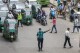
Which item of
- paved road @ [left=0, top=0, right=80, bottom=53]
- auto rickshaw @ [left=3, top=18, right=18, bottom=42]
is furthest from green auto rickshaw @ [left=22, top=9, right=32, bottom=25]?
auto rickshaw @ [left=3, top=18, right=18, bottom=42]

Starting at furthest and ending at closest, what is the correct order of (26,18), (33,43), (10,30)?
(26,18), (10,30), (33,43)

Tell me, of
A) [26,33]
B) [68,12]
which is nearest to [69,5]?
[68,12]

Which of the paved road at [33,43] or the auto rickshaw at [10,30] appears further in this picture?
the auto rickshaw at [10,30]

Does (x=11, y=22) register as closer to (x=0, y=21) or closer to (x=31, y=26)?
(x=0, y=21)

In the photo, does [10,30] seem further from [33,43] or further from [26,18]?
[26,18]

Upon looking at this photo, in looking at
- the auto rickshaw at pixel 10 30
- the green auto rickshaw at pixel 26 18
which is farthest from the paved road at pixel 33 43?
the green auto rickshaw at pixel 26 18

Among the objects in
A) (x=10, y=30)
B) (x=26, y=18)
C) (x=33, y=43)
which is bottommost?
(x=33, y=43)

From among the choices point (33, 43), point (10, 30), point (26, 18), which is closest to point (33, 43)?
point (33, 43)

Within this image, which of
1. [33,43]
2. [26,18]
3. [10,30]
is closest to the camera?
[33,43]

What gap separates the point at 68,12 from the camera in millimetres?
48562

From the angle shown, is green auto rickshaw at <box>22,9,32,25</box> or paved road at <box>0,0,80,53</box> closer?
paved road at <box>0,0,80,53</box>

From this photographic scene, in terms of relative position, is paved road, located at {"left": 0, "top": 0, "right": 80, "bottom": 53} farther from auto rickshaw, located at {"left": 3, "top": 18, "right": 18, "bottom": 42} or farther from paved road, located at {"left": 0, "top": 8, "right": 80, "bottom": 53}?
auto rickshaw, located at {"left": 3, "top": 18, "right": 18, "bottom": 42}

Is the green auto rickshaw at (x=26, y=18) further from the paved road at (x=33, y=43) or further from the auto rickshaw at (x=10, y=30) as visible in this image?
the auto rickshaw at (x=10, y=30)

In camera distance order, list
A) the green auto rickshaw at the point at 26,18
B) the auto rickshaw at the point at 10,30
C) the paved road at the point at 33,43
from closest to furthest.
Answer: the paved road at the point at 33,43, the auto rickshaw at the point at 10,30, the green auto rickshaw at the point at 26,18
